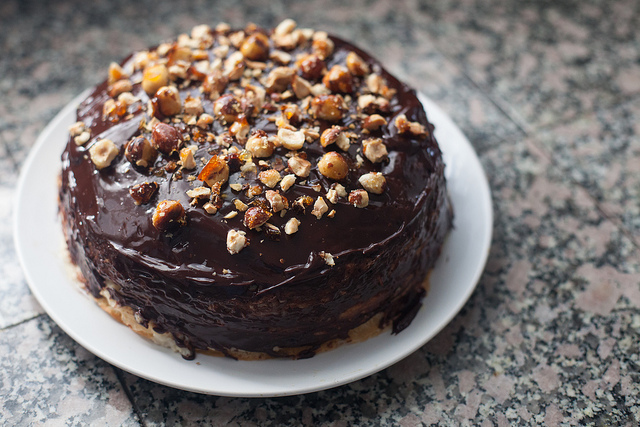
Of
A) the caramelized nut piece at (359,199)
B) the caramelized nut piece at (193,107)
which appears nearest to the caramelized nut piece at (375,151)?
the caramelized nut piece at (359,199)

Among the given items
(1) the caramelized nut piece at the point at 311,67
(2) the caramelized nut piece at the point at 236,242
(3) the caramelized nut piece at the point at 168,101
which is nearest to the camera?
(2) the caramelized nut piece at the point at 236,242

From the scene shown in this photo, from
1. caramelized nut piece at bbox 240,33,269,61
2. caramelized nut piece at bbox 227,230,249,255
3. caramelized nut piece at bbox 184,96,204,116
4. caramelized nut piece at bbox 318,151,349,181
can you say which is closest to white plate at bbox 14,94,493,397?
caramelized nut piece at bbox 227,230,249,255

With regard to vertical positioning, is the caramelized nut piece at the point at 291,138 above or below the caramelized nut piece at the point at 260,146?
below

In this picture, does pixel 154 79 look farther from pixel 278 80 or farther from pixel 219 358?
pixel 219 358

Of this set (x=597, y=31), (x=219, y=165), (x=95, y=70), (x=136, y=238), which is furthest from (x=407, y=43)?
(x=136, y=238)

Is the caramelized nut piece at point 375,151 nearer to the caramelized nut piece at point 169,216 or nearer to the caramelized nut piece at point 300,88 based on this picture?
the caramelized nut piece at point 300,88

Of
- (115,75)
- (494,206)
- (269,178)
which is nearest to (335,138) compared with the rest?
(269,178)

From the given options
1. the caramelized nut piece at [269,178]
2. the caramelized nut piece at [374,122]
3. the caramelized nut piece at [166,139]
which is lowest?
the caramelized nut piece at [374,122]
